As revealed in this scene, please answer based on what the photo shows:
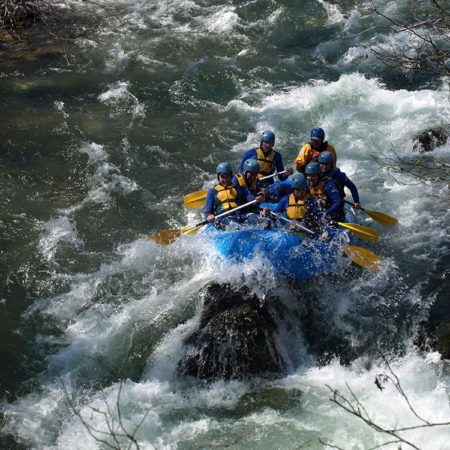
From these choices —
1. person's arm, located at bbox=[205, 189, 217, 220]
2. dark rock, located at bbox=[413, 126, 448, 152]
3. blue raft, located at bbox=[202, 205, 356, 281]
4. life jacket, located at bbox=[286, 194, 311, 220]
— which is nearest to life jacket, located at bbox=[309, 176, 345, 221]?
life jacket, located at bbox=[286, 194, 311, 220]

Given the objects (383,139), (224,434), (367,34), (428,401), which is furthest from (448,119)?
(224,434)

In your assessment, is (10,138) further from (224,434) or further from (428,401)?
(428,401)

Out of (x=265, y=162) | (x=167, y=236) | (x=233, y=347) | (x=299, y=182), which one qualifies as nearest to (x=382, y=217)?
(x=299, y=182)

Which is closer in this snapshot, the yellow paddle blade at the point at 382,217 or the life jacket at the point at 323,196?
the life jacket at the point at 323,196

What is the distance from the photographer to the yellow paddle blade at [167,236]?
8.56 metres

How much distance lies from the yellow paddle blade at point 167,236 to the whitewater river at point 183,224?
0.45ft

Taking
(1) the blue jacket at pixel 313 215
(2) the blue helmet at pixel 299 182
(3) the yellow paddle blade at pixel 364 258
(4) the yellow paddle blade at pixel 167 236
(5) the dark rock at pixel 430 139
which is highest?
(2) the blue helmet at pixel 299 182

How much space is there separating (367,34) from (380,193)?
5661 mm

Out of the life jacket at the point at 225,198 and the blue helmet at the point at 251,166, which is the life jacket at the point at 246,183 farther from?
Answer: the life jacket at the point at 225,198

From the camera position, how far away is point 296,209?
8.27 m

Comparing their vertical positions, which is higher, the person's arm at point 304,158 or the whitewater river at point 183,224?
the person's arm at point 304,158

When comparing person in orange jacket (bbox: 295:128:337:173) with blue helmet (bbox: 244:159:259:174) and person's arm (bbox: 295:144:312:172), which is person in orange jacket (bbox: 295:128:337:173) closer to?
person's arm (bbox: 295:144:312:172)

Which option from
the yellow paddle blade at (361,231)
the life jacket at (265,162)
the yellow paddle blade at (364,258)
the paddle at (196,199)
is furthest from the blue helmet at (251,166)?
the yellow paddle blade at (364,258)

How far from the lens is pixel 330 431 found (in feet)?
19.9
